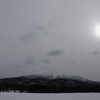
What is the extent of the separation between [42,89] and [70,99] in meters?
68.6

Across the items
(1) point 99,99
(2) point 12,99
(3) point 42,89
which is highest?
(3) point 42,89

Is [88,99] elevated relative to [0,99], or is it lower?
lower

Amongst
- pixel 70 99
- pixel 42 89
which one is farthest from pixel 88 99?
pixel 42 89

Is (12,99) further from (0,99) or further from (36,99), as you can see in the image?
(36,99)

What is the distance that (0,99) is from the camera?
15406 mm

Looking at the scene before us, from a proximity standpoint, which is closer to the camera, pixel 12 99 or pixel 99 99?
pixel 12 99

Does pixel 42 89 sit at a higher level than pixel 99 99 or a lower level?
higher

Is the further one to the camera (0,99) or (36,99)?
(36,99)

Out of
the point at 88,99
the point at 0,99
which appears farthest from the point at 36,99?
the point at 88,99

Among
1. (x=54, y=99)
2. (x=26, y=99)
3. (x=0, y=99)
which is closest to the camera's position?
(x=0, y=99)

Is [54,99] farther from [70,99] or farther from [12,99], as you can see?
[12,99]

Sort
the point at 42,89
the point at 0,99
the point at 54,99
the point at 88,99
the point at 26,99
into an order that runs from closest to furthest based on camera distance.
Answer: the point at 0,99, the point at 26,99, the point at 54,99, the point at 88,99, the point at 42,89

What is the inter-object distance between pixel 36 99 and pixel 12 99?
3.09 meters

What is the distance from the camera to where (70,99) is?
1784 cm
